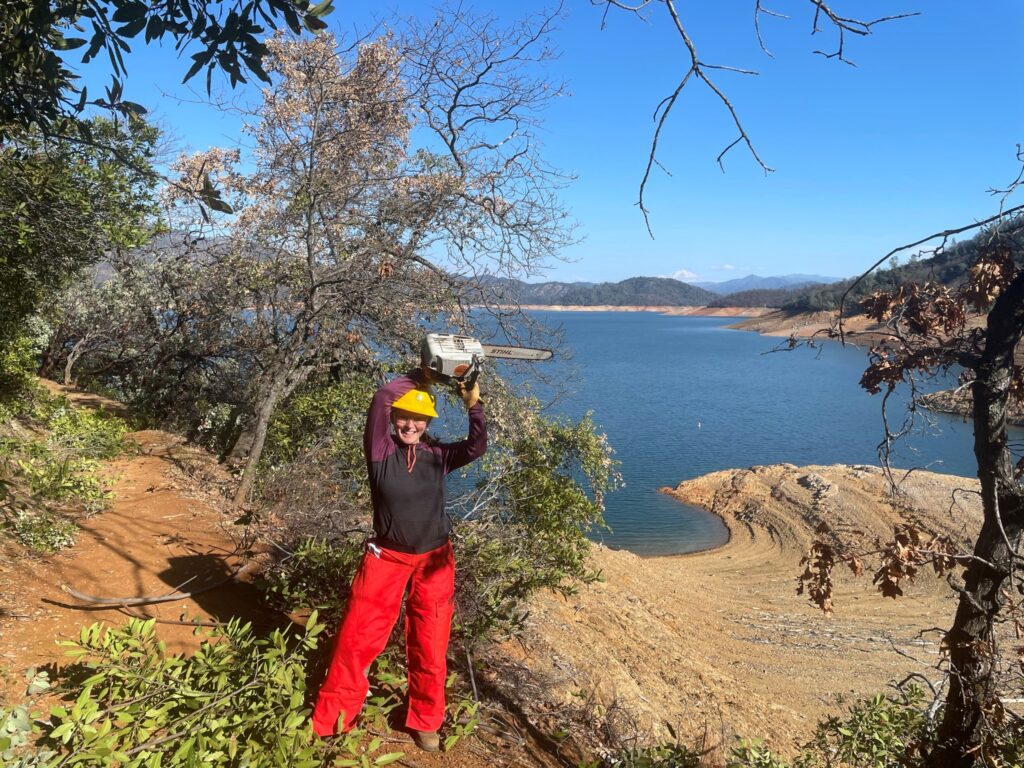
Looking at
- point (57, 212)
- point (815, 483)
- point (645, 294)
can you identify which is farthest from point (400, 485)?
point (645, 294)

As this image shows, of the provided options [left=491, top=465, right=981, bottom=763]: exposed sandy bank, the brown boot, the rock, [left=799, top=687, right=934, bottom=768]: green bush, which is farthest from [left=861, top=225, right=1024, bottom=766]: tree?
the rock

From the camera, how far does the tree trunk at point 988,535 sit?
4.06 meters

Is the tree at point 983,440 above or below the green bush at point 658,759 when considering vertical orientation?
above

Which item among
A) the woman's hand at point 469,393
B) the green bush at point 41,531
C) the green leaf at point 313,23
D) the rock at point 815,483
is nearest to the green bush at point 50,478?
the green bush at point 41,531

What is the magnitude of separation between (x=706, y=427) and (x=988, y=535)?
32559 mm

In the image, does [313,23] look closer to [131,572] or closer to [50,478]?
[50,478]

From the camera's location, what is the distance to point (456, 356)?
314 cm

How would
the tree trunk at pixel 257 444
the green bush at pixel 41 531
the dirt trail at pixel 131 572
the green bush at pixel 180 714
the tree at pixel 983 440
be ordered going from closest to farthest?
the green bush at pixel 180 714, the dirt trail at pixel 131 572, the tree at pixel 983 440, the green bush at pixel 41 531, the tree trunk at pixel 257 444

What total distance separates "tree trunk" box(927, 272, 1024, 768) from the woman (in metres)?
3.12

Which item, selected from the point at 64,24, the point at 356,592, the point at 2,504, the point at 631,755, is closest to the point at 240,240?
the point at 64,24

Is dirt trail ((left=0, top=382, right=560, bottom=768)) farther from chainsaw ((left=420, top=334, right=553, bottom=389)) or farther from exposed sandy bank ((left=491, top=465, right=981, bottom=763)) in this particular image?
chainsaw ((left=420, top=334, right=553, bottom=389))

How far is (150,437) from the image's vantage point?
1005cm

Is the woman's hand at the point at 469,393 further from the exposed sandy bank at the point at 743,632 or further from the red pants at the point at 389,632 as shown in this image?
the exposed sandy bank at the point at 743,632

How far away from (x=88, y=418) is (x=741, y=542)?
18945 mm
